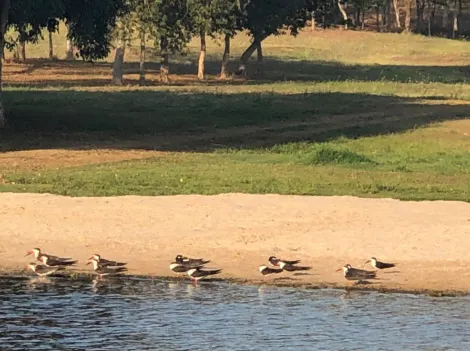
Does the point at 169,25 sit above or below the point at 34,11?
below

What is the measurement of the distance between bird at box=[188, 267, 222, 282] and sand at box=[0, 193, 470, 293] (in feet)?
0.87

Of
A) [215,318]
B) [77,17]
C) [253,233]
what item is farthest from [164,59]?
[215,318]

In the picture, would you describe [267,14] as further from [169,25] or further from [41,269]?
[41,269]

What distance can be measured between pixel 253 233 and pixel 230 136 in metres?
19.0

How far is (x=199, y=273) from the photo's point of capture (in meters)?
15.3

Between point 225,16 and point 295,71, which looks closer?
point 225,16

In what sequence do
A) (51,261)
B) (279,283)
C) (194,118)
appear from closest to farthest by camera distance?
1. (279,283)
2. (51,261)
3. (194,118)

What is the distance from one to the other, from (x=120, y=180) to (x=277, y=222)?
584cm

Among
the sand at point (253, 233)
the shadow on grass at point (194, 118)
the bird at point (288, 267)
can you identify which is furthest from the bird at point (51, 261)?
the shadow on grass at point (194, 118)

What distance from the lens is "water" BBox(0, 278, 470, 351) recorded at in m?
12.2

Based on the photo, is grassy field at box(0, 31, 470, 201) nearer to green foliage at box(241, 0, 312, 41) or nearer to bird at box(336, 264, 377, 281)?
green foliage at box(241, 0, 312, 41)

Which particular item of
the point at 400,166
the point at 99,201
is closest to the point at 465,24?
the point at 400,166

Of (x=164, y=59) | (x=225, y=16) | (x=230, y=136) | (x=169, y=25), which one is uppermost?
(x=225, y=16)

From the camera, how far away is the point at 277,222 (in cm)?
1881
